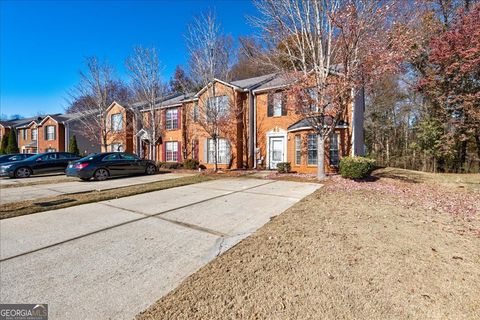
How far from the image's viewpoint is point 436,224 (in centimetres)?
479

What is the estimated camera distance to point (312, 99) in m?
10.5

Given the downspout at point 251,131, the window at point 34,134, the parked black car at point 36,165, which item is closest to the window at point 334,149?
the downspout at point 251,131

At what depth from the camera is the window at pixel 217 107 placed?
15352 millimetres

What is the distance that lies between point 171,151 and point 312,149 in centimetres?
1329

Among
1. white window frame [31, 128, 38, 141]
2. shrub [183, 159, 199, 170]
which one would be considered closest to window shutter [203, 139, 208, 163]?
shrub [183, 159, 199, 170]

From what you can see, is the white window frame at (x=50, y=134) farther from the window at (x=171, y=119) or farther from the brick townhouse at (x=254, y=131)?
the window at (x=171, y=119)

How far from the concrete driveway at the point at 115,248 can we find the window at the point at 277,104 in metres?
8.87

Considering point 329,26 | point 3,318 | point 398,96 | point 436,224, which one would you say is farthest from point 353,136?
point 3,318

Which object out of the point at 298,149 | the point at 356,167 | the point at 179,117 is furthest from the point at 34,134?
the point at 356,167

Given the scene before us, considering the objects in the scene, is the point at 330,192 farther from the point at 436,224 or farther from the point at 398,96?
the point at 398,96

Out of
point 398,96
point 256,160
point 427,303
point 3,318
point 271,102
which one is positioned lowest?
point 3,318

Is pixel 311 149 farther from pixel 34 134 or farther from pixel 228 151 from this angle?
pixel 34 134

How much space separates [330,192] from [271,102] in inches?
356

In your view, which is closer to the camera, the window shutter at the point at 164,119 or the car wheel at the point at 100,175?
the car wheel at the point at 100,175
